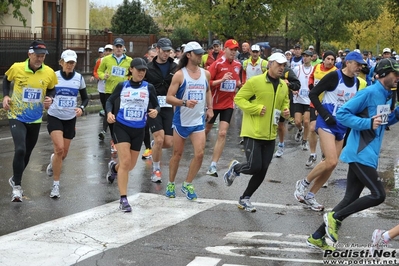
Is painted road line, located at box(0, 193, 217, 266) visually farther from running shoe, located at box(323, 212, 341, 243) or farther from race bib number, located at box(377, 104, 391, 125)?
race bib number, located at box(377, 104, 391, 125)

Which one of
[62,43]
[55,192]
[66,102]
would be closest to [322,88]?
[66,102]

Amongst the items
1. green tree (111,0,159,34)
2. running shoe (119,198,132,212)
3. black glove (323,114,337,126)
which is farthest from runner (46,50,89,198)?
green tree (111,0,159,34)

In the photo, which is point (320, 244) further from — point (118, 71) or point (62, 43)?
point (62, 43)

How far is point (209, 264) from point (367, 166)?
1807mm

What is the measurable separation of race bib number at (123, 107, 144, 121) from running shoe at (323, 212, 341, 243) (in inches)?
116

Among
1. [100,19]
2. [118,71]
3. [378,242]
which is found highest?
[100,19]

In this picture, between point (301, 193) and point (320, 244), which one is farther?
point (301, 193)

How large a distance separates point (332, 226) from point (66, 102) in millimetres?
4482

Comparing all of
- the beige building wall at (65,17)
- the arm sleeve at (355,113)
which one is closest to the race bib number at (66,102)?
the arm sleeve at (355,113)

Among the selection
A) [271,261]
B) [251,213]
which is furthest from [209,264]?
[251,213]

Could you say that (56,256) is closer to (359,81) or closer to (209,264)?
(209,264)

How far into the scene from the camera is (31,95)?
9836 millimetres

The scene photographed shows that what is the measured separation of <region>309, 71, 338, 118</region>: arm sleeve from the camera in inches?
357

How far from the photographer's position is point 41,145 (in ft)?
48.1
